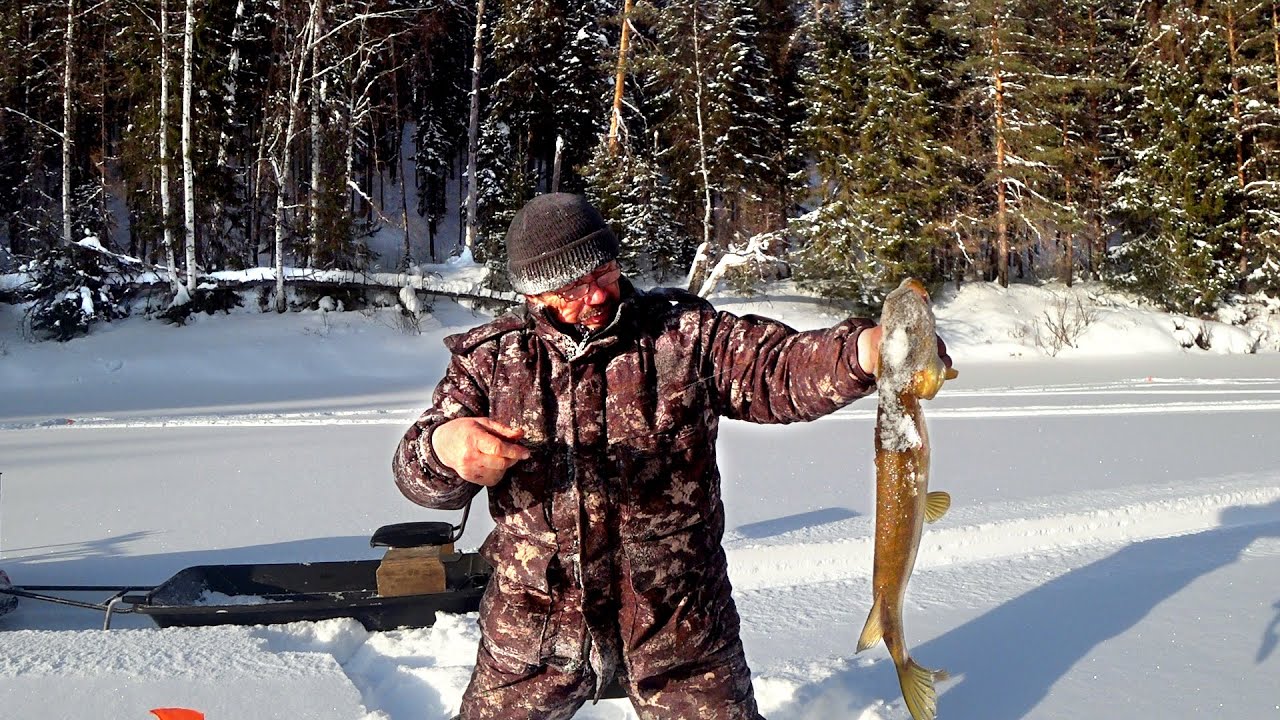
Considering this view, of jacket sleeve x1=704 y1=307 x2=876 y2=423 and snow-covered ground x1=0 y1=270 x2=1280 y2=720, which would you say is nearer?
jacket sleeve x1=704 y1=307 x2=876 y2=423

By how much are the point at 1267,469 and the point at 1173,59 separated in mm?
21202

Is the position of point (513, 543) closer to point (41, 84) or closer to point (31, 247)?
point (31, 247)

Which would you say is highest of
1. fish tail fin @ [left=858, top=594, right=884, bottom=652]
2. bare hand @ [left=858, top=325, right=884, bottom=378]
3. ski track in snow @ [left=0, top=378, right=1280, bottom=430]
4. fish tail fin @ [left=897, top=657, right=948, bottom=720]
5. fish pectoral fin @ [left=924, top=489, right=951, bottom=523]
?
bare hand @ [left=858, top=325, right=884, bottom=378]

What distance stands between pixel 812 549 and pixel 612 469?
10.2 feet

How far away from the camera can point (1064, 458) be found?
7.81 metres

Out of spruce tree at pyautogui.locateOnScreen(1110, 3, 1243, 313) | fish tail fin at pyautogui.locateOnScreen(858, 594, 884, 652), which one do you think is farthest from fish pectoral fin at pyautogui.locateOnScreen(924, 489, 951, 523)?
spruce tree at pyautogui.locateOnScreen(1110, 3, 1243, 313)

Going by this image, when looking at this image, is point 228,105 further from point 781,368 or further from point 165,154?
point 781,368

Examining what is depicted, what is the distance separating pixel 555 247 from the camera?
226cm

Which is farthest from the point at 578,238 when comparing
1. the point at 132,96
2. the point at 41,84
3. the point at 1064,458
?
the point at 41,84

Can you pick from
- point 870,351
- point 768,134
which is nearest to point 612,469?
point 870,351

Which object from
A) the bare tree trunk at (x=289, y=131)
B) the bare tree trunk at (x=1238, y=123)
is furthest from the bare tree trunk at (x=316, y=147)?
the bare tree trunk at (x=1238, y=123)

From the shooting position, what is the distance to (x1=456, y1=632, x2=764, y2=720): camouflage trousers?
2307mm

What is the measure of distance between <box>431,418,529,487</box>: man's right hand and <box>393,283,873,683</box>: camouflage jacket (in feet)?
0.62

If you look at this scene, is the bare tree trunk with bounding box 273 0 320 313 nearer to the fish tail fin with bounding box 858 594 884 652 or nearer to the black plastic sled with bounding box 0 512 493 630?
the black plastic sled with bounding box 0 512 493 630
